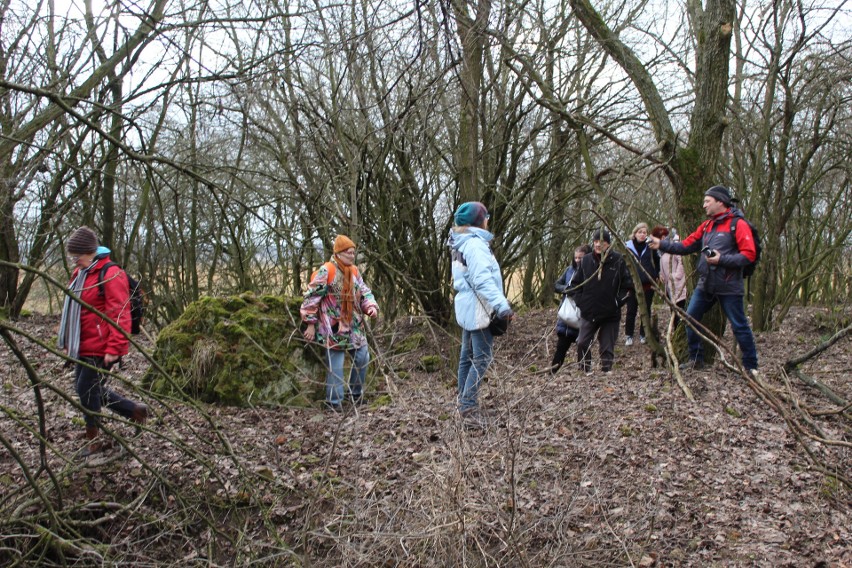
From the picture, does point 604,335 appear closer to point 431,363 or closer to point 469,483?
point 431,363

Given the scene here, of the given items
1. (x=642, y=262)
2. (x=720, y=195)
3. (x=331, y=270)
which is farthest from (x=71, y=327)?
(x=642, y=262)

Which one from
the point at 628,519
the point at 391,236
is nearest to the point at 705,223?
the point at 628,519

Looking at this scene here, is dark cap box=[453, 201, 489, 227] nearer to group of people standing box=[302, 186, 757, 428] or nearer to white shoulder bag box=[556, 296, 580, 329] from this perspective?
group of people standing box=[302, 186, 757, 428]

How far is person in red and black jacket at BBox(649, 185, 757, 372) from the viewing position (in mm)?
6172

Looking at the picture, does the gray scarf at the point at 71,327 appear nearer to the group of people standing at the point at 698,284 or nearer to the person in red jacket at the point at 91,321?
the person in red jacket at the point at 91,321

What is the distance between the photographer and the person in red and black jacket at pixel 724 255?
6.17 meters

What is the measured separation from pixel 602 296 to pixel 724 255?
133 cm

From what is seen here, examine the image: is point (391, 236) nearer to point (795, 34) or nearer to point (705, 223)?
point (705, 223)

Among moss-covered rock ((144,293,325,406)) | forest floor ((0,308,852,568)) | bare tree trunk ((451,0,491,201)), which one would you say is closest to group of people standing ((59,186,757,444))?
forest floor ((0,308,852,568))

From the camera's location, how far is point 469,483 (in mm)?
4008

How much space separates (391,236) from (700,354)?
518 centimetres

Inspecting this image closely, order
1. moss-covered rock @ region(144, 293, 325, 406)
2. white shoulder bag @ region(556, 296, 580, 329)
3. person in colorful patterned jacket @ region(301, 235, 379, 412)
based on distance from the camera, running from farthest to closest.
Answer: white shoulder bag @ region(556, 296, 580, 329) < moss-covered rock @ region(144, 293, 325, 406) < person in colorful patterned jacket @ region(301, 235, 379, 412)

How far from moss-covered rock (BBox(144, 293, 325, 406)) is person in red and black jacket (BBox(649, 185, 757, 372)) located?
3.68 metres

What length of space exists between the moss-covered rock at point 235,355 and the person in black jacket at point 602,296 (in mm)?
2747
